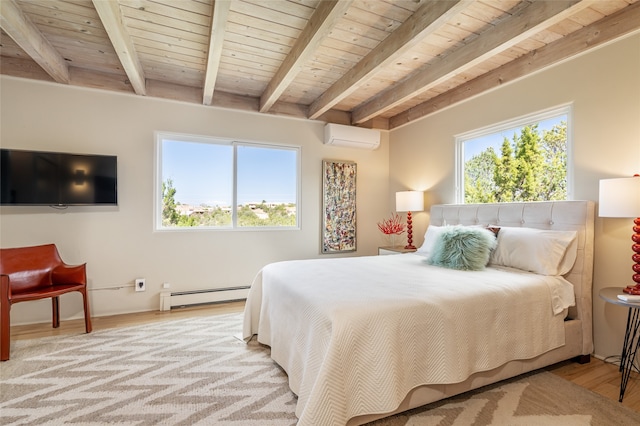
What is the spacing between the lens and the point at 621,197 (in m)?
1.90

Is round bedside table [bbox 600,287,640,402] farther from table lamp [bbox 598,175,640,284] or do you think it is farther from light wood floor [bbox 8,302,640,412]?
table lamp [bbox 598,175,640,284]

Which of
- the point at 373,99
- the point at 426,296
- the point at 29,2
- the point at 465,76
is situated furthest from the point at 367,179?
the point at 29,2

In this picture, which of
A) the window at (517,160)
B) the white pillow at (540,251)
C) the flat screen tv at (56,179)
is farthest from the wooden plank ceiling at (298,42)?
the white pillow at (540,251)

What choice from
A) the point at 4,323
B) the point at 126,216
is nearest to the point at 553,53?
the point at 126,216

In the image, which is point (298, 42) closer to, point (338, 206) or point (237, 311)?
point (338, 206)

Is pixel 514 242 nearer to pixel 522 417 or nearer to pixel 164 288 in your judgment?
pixel 522 417

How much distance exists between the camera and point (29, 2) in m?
2.05

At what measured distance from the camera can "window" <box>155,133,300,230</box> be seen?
351 centimetres

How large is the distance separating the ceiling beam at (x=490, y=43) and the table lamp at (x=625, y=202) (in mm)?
1094

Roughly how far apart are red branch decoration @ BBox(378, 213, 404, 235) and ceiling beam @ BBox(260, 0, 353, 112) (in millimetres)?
2300

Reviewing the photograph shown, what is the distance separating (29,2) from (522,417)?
13.1ft

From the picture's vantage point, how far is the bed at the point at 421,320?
1410 millimetres

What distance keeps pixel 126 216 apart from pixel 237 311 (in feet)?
5.20

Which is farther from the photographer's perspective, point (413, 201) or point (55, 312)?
point (413, 201)
